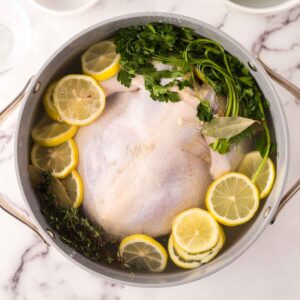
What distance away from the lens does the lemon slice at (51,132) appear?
1.33 metres

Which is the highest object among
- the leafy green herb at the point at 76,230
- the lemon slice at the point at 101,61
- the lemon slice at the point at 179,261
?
the lemon slice at the point at 101,61

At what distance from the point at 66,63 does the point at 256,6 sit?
448 millimetres

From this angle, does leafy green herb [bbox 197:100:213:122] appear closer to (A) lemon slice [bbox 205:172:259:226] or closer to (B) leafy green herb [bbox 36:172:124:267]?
(A) lemon slice [bbox 205:172:259:226]

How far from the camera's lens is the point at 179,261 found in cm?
133

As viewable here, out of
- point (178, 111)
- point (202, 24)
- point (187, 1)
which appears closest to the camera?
point (202, 24)

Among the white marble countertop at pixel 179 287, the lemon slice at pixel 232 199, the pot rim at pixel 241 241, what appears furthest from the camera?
the white marble countertop at pixel 179 287

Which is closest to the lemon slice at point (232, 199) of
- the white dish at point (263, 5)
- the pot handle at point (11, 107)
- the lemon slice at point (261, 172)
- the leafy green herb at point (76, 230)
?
the lemon slice at point (261, 172)

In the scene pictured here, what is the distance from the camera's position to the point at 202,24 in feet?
3.96

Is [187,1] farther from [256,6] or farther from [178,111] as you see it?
[178,111]

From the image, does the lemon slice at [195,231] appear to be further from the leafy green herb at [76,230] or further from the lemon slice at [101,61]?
the lemon slice at [101,61]

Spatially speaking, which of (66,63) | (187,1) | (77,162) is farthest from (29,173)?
(187,1)

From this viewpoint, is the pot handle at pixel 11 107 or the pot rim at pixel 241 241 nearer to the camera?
the pot rim at pixel 241 241

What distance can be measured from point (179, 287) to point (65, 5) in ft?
2.29

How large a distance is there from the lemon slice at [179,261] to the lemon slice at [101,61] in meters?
0.38
